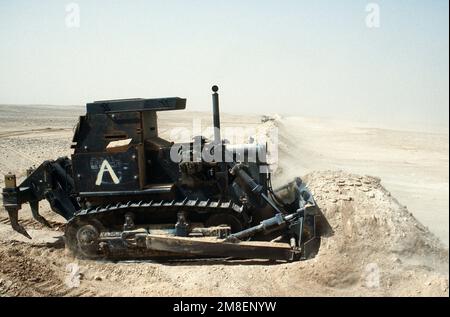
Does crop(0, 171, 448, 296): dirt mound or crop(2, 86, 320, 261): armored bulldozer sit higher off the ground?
crop(2, 86, 320, 261): armored bulldozer

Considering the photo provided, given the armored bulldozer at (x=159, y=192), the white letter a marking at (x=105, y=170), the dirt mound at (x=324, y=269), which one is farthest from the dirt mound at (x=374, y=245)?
the white letter a marking at (x=105, y=170)

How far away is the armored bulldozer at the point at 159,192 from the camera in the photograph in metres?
7.38

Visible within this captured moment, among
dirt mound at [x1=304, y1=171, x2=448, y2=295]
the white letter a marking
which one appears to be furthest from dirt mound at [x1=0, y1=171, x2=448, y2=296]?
the white letter a marking

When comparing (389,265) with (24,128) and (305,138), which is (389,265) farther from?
(24,128)

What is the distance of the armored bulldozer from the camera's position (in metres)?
7.38

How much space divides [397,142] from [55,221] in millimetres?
20220

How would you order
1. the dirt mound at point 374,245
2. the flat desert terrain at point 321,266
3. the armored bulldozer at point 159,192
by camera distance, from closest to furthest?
1. the dirt mound at point 374,245
2. the flat desert terrain at point 321,266
3. the armored bulldozer at point 159,192

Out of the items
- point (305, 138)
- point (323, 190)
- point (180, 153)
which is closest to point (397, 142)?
point (305, 138)

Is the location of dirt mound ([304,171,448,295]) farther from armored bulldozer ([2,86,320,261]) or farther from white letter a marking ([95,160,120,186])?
white letter a marking ([95,160,120,186])

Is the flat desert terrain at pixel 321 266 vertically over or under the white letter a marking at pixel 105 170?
under

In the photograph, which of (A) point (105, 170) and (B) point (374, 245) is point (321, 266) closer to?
Result: (B) point (374, 245)

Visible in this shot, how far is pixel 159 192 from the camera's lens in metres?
7.55

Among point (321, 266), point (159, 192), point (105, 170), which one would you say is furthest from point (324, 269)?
point (105, 170)

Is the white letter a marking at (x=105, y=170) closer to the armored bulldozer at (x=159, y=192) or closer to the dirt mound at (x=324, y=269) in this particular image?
the armored bulldozer at (x=159, y=192)
